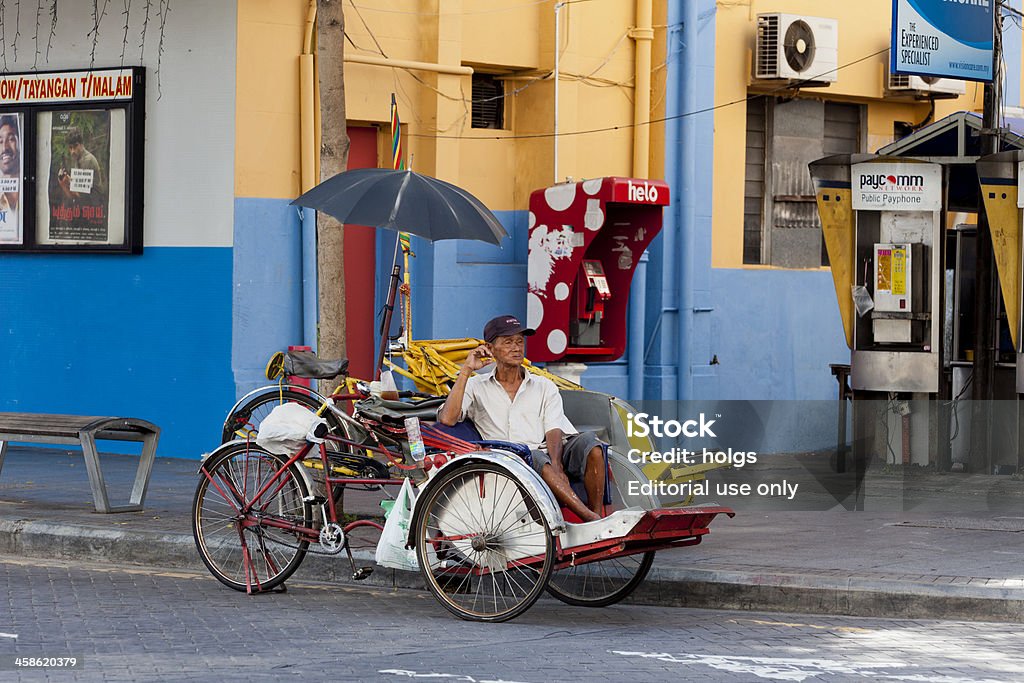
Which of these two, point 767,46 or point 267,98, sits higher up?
point 767,46

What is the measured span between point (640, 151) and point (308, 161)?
350cm

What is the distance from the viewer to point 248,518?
8.00 metres

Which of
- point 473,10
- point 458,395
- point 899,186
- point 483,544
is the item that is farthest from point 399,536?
point 473,10

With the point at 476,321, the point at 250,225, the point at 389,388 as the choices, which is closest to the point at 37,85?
the point at 250,225

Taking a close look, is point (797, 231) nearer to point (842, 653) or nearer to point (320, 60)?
point (320, 60)

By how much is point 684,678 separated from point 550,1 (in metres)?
9.38

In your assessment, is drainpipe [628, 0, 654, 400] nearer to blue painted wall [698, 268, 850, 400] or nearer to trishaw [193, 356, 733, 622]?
blue painted wall [698, 268, 850, 400]

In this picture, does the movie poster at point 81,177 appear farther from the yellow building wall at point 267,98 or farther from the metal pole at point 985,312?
the metal pole at point 985,312

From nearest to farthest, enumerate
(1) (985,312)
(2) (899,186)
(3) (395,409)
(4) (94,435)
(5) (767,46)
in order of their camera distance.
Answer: (3) (395,409), (4) (94,435), (2) (899,186), (1) (985,312), (5) (767,46)

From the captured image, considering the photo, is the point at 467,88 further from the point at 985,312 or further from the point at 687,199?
the point at 985,312

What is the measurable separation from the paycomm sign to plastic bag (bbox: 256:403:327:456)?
6242mm

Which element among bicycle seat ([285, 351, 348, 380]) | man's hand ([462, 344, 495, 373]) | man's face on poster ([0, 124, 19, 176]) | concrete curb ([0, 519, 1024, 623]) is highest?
man's face on poster ([0, 124, 19, 176])

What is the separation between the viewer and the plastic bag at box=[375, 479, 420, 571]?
7.40 m

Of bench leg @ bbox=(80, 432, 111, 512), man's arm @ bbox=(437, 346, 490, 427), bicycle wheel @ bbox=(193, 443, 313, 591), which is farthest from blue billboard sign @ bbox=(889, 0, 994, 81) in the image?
bench leg @ bbox=(80, 432, 111, 512)
